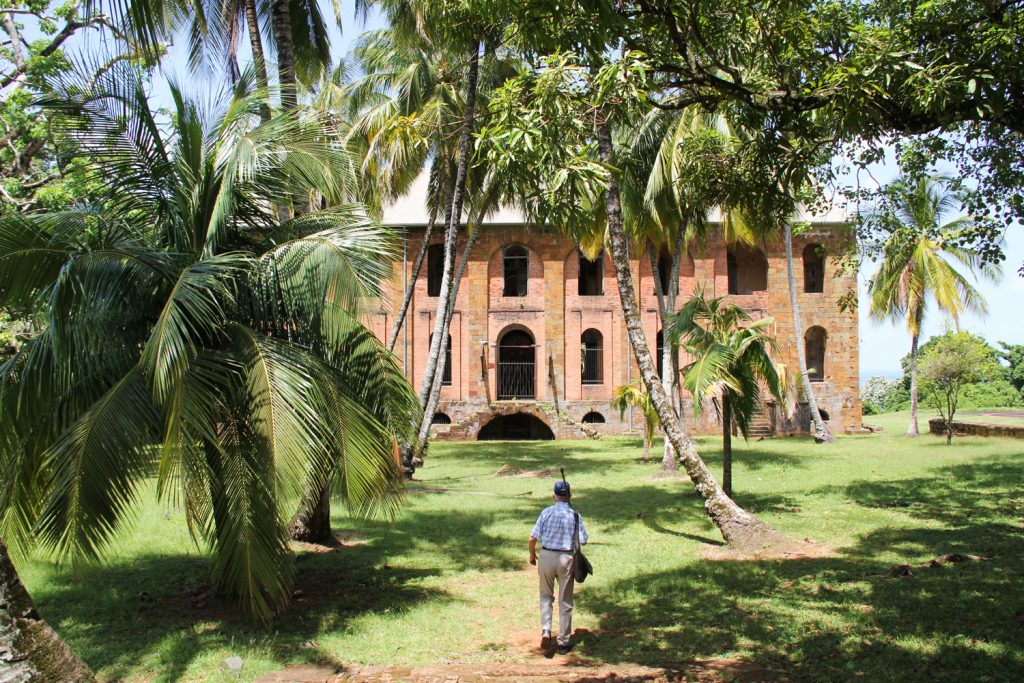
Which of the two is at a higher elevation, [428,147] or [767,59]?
[428,147]

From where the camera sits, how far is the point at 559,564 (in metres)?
6.72

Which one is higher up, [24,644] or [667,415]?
[667,415]

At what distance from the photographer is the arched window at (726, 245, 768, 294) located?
32156 mm

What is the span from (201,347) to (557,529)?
357 centimetres

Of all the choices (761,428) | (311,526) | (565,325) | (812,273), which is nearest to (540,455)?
(565,325)

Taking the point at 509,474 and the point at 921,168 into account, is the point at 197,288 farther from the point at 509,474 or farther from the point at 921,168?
the point at 509,474

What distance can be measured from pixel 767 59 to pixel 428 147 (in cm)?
1179

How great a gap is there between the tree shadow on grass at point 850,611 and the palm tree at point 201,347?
2722 mm

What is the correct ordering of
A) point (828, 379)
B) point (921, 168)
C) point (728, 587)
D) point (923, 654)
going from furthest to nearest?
point (828, 379), point (921, 168), point (728, 587), point (923, 654)

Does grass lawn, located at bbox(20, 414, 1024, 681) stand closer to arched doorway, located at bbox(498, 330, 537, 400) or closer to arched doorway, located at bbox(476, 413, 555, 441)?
arched doorway, located at bbox(498, 330, 537, 400)

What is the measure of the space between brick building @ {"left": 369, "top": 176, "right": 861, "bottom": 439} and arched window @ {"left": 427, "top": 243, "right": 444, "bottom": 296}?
3.22ft

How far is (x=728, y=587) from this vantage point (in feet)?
28.0

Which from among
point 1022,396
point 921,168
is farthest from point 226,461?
point 1022,396

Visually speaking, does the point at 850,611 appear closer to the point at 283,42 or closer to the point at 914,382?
the point at 283,42
